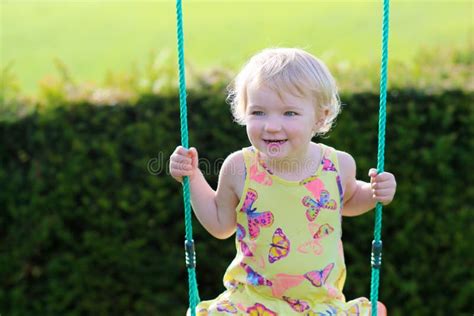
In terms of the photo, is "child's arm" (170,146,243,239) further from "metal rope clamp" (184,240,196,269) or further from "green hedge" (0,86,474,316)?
→ "green hedge" (0,86,474,316)

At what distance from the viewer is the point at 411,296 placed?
219 inches

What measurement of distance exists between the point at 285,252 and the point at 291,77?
2.27ft

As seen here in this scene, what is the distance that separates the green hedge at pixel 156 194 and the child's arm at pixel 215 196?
2135 mm

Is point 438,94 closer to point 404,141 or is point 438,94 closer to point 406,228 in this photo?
point 404,141

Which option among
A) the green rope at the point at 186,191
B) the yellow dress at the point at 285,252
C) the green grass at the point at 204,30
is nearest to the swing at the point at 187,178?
the green rope at the point at 186,191

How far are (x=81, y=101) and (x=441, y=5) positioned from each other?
41.7ft

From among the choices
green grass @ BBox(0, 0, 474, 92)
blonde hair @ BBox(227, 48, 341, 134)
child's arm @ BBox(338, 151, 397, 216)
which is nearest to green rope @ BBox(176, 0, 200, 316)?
blonde hair @ BBox(227, 48, 341, 134)

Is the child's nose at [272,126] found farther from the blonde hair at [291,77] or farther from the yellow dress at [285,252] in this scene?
Result: the yellow dress at [285,252]

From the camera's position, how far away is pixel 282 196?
3074mm

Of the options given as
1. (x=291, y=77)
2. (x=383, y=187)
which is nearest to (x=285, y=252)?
(x=383, y=187)

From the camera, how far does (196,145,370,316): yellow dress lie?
3.03 meters

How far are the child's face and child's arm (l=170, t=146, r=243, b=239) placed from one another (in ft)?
0.75

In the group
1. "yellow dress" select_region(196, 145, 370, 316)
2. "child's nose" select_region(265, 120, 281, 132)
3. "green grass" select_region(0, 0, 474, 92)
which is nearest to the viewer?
"child's nose" select_region(265, 120, 281, 132)

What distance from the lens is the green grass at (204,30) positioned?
12.8 metres
